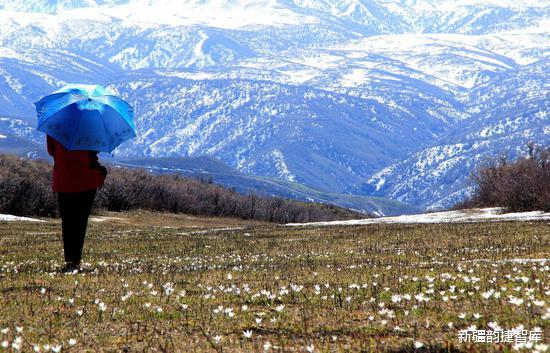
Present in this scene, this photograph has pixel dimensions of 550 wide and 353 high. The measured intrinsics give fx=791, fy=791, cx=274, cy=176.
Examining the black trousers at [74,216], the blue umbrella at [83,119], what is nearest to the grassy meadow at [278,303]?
the black trousers at [74,216]

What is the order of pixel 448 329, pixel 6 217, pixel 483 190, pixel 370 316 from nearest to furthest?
pixel 448 329 < pixel 370 316 < pixel 6 217 < pixel 483 190

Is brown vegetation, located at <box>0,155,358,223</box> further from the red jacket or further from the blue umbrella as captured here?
the blue umbrella

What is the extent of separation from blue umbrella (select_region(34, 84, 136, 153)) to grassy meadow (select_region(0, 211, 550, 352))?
300cm

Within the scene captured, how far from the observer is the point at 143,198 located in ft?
441

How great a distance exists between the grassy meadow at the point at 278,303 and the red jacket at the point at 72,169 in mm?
2005

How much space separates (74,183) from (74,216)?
0.86 m

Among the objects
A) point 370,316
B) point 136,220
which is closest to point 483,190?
point 136,220

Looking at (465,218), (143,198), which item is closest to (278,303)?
(465,218)

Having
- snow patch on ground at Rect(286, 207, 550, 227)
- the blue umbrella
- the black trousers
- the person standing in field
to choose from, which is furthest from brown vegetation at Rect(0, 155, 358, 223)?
the blue umbrella

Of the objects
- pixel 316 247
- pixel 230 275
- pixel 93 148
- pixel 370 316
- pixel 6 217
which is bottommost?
pixel 6 217

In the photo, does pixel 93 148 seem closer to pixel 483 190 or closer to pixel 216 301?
pixel 216 301

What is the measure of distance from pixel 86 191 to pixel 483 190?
310ft

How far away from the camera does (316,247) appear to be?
28.4 meters

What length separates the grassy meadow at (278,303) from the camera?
379 inches
